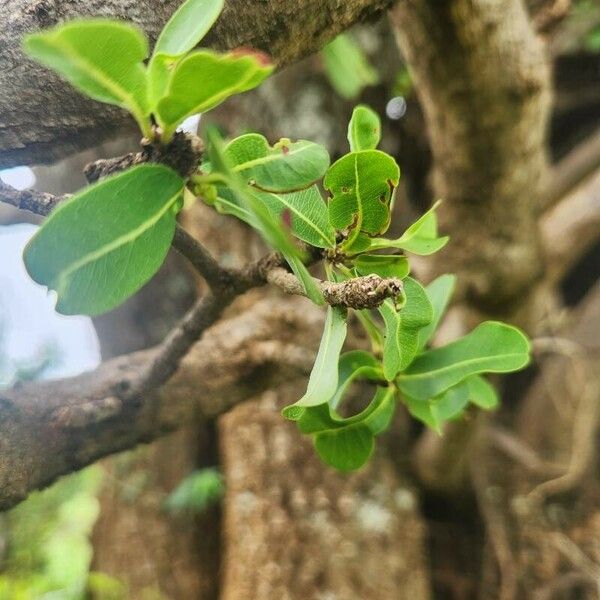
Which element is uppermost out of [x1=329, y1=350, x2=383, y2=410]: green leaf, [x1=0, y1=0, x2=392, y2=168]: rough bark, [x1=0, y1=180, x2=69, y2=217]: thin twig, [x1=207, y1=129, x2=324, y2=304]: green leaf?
[x1=0, y1=0, x2=392, y2=168]: rough bark

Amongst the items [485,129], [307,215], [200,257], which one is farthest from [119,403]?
[485,129]

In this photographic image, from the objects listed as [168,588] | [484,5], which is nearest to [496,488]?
[168,588]

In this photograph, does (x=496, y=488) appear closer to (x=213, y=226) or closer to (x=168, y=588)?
(x=168, y=588)

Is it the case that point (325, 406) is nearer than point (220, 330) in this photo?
Yes

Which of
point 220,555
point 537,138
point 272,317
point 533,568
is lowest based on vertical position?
point 533,568

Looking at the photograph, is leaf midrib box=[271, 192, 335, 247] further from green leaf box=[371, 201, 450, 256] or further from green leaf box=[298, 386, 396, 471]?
green leaf box=[298, 386, 396, 471]

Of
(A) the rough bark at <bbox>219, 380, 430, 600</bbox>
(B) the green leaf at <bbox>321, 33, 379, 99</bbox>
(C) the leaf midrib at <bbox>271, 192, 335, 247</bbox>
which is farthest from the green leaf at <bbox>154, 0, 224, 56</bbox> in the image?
(A) the rough bark at <bbox>219, 380, 430, 600</bbox>
